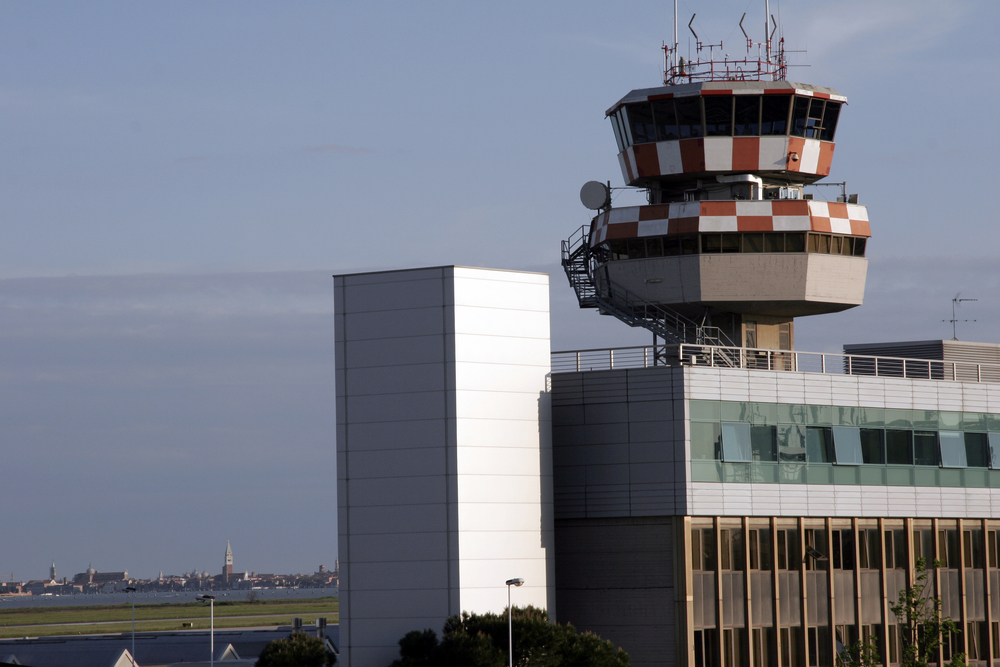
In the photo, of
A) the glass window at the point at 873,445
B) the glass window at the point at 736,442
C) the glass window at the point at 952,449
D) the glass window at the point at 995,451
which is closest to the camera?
the glass window at the point at 736,442

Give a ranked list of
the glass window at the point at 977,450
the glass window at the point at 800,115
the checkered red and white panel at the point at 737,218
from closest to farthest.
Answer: the glass window at the point at 977,450, the checkered red and white panel at the point at 737,218, the glass window at the point at 800,115

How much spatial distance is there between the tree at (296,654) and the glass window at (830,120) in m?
29.6

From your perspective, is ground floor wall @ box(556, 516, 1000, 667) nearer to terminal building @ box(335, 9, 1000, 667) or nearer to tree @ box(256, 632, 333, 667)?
terminal building @ box(335, 9, 1000, 667)

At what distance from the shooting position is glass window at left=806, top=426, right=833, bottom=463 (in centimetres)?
4594

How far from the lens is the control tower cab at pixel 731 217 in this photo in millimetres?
51969

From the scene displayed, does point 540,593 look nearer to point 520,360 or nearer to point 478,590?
point 478,590

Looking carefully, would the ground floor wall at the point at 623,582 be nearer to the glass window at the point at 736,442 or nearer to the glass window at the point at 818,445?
the glass window at the point at 736,442

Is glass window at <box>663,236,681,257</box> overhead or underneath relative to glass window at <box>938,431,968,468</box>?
overhead

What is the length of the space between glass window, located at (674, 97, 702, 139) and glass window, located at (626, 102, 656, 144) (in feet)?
3.93

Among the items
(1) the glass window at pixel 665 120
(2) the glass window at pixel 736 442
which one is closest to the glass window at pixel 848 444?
(2) the glass window at pixel 736 442

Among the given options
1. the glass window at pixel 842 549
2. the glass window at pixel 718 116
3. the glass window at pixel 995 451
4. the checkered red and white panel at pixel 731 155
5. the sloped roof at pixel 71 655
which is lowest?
the sloped roof at pixel 71 655

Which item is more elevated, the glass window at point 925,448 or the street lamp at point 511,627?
the glass window at point 925,448

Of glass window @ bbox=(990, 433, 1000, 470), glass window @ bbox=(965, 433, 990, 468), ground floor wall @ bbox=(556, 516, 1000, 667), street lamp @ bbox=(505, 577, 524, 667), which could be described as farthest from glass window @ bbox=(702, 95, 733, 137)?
street lamp @ bbox=(505, 577, 524, 667)

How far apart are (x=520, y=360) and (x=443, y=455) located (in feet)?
14.4
